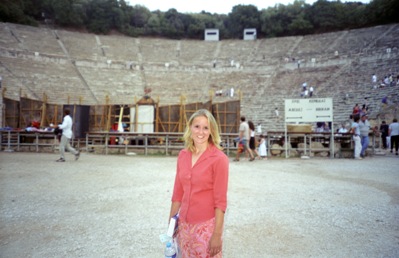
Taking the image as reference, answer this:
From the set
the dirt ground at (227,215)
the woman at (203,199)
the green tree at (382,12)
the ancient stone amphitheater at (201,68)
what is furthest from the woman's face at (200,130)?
the green tree at (382,12)

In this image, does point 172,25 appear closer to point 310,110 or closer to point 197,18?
point 197,18

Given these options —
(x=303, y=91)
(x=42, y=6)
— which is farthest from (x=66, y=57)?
(x=303, y=91)

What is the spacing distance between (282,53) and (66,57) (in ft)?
98.5

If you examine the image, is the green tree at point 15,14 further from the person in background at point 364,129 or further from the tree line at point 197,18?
the person in background at point 364,129

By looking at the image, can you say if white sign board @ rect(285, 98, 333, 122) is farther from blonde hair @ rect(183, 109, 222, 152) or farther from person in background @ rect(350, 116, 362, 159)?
A: blonde hair @ rect(183, 109, 222, 152)

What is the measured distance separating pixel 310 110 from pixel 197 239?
10.7 metres

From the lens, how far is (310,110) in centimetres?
1159

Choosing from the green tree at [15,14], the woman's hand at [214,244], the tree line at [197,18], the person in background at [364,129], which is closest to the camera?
the woman's hand at [214,244]

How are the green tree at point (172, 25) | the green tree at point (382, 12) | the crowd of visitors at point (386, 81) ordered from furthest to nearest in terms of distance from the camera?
the green tree at point (172, 25) → the green tree at point (382, 12) → the crowd of visitors at point (386, 81)

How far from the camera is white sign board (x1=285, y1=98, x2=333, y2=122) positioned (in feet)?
37.7

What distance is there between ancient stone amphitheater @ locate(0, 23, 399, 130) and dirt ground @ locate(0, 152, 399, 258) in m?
17.3

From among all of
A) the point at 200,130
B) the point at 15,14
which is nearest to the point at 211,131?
the point at 200,130

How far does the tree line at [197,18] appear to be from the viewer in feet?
155

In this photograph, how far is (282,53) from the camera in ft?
139
